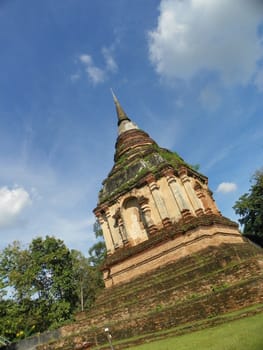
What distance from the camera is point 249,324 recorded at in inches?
242

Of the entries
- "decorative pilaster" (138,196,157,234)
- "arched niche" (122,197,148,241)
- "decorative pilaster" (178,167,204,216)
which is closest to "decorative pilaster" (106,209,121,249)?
"arched niche" (122,197,148,241)

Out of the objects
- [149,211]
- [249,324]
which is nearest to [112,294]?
[149,211]

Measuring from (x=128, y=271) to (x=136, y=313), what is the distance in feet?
12.8

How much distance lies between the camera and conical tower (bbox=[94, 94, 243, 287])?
41.8 ft

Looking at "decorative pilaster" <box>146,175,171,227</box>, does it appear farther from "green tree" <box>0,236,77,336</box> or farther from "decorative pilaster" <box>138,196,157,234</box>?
"green tree" <box>0,236,77,336</box>

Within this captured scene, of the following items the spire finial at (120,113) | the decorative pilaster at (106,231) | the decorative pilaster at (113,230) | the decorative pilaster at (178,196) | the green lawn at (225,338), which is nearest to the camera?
the green lawn at (225,338)

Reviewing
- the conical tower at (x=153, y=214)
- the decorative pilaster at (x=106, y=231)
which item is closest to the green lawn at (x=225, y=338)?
the conical tower at (x=153, y=214)

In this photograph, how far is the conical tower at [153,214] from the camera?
41.8 ft

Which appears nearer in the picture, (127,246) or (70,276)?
(127,246)

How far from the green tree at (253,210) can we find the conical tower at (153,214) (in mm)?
12039

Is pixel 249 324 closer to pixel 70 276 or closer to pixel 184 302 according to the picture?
pixel 184 302

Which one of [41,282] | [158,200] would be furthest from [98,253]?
[158,200]

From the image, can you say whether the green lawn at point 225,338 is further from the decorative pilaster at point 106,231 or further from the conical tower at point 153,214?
the decorative pilaster at point 106,231

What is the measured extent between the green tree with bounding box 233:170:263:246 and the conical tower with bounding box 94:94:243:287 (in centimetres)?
1204
